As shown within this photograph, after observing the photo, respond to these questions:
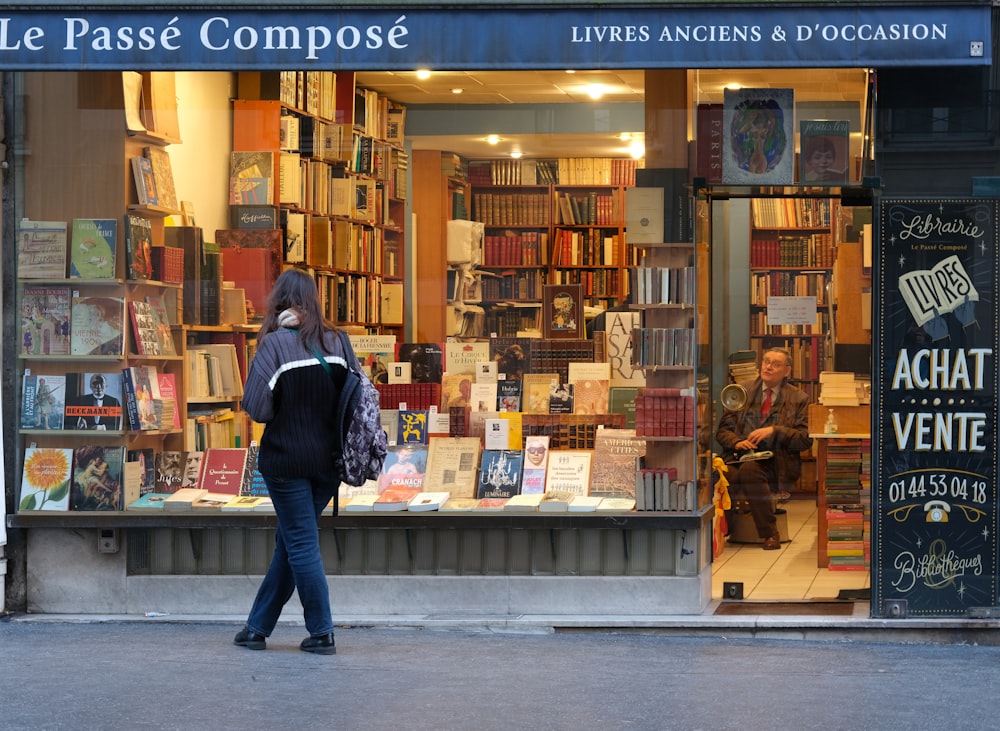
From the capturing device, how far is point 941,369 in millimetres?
7480

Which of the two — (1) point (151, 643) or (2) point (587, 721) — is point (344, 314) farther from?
(2) point (587, 721)

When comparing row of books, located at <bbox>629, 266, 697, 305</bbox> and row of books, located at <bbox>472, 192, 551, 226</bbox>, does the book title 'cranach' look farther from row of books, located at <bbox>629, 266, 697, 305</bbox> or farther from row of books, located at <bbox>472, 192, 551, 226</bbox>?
row of books, located at <bbox>472, 192, 551, 226</bbox>

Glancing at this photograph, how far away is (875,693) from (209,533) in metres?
3.50

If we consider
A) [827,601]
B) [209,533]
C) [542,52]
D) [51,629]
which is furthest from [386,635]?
[542,52]

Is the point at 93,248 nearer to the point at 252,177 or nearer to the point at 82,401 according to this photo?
the point at 82,401

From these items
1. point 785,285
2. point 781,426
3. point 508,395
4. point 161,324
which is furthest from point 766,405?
point 161,324

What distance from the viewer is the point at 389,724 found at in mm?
5602

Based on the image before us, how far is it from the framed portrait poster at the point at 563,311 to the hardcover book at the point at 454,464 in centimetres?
73

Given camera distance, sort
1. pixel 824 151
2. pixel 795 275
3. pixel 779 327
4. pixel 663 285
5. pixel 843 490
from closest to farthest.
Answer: pixel 824 151 < pixel 663 285 < pixel 843 490 < pixel 779 327 < pixel 795 275

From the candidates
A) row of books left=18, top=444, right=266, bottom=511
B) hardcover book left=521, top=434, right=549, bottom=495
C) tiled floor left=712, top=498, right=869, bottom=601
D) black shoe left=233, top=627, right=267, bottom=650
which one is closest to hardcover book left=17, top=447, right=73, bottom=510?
row of books left=18, top=444, right=266, bottom=511

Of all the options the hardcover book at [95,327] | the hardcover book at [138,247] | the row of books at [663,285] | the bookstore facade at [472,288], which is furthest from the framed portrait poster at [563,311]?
the hardcover book at [95,327]

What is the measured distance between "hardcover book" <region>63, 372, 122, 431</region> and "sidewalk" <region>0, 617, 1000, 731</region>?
1026 mm

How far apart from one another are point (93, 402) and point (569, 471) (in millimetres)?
2541

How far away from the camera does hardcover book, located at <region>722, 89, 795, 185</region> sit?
25.0ft
